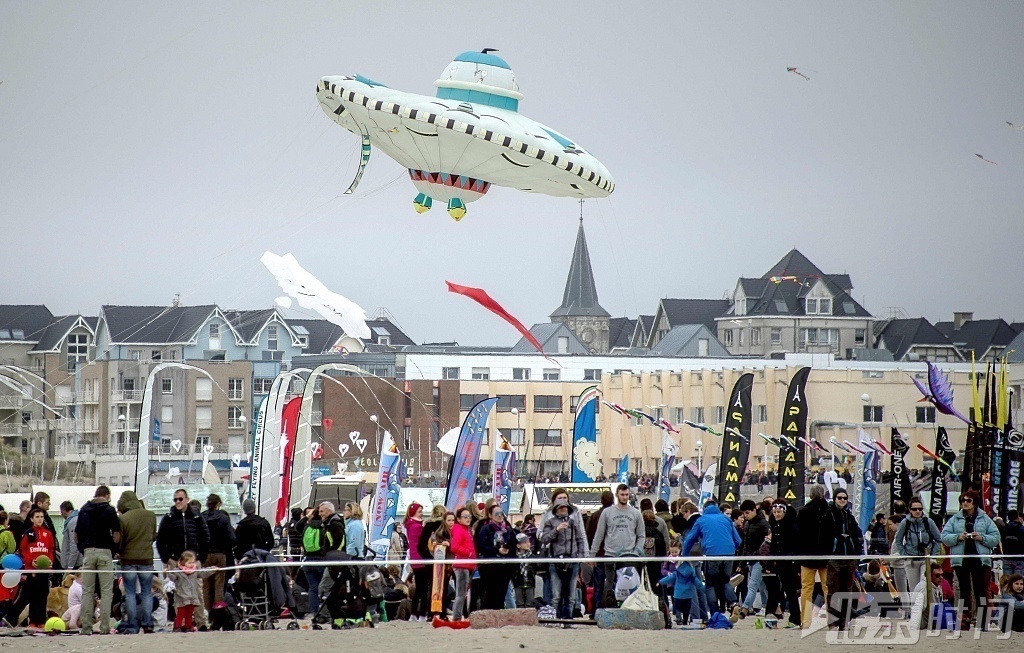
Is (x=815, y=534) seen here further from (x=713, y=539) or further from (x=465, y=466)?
(x=465, y=466)

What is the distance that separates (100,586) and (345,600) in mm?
2671

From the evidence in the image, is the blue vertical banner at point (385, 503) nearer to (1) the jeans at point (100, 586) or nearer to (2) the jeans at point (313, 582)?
(2) the jeans at point (313, 582)

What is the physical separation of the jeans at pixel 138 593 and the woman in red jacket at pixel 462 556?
3.32 m

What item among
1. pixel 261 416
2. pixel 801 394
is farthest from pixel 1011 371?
pixel 261 416

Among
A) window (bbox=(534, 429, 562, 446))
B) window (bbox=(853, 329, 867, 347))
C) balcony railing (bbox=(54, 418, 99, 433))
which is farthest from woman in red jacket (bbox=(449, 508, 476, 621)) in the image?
window (bbox=(853, 329, 867, 347))

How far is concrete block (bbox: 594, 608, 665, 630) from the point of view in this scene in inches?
637

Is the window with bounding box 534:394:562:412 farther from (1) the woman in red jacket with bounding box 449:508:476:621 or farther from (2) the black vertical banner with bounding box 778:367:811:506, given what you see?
(1) the woman in red jacket with bounding box 449:508:476:621

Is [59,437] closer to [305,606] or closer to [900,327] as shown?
[900,327]

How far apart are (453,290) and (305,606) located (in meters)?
15.4

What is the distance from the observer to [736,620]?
55.6 ft

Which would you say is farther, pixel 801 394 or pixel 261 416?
pixel 801 394

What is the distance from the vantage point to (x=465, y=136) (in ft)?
81.8

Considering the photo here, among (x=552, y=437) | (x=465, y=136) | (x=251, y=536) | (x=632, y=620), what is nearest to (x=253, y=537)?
(x=251, y=536)

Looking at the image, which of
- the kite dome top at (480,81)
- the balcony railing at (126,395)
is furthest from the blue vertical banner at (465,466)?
the balcony railing at (126,395)
